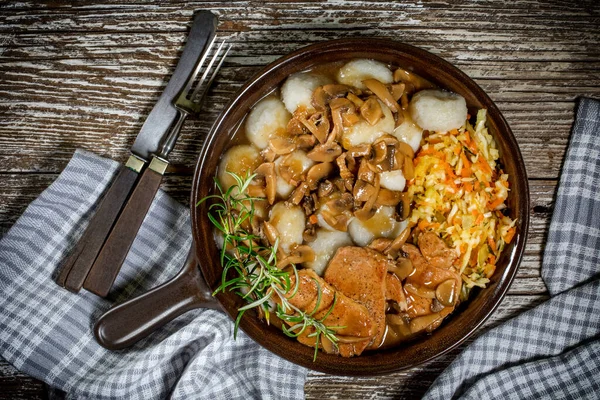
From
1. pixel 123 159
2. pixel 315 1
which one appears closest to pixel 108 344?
pixel 123 159

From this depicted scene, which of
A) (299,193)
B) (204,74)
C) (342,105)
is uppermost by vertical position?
(204,74)

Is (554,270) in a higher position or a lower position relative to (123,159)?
lower

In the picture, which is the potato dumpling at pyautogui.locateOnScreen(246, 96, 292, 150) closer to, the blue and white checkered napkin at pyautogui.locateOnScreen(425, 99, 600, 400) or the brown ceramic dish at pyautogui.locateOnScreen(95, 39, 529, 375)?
the brown ceramic dish at pyautogui.locateOnScreen(95, 39, 529, 375)

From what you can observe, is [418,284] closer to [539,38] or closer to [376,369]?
[376,369]

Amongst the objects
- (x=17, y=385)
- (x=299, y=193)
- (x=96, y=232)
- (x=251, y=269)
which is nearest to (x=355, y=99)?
(x=299, y=193)

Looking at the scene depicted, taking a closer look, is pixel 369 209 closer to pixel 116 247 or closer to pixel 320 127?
pixel 320 127

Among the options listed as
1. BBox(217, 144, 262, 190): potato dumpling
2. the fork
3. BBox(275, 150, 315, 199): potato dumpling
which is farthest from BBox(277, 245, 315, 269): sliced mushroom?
the fork
